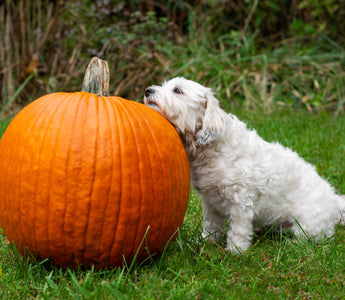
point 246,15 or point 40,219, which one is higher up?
point 246,15

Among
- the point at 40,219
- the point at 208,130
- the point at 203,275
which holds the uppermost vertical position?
the point at 208,130

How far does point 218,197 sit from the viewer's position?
3.19 m

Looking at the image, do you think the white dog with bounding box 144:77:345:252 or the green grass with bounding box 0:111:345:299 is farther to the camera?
the white dog with bounding box 144:77:345:252

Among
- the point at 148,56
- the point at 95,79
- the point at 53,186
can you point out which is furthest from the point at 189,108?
the point at 148,56

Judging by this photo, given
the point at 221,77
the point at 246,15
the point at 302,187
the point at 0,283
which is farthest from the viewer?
the point at 246,15

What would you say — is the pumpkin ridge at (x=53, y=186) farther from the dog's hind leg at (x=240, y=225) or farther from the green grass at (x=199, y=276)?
the dog's hind leg at (x=240, y=225)

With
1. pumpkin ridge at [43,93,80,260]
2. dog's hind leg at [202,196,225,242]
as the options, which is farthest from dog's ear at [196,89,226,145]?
pumpkin ridge at [43,93,80,260]

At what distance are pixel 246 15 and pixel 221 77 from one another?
111 inches

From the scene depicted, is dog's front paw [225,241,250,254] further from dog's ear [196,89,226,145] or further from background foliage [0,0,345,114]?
background foliage [0,0,345,114]

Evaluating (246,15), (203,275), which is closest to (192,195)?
(203,275)

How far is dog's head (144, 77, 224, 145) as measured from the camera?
2.99 metres

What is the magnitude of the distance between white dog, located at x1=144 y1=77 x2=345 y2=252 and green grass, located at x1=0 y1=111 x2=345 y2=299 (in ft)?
0.72

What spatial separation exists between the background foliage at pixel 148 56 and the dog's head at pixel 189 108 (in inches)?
152

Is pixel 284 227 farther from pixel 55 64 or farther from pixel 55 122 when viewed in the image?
pixel 55 64
